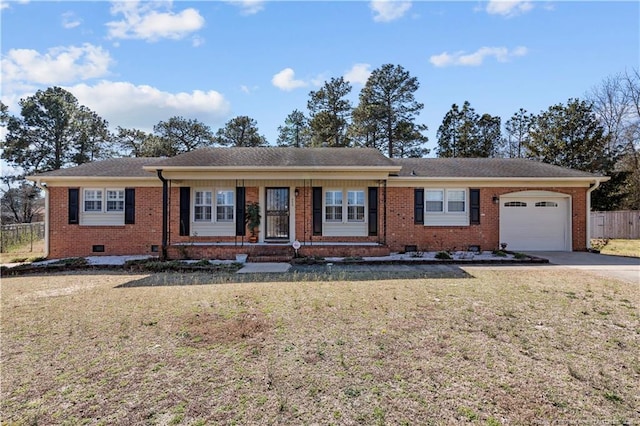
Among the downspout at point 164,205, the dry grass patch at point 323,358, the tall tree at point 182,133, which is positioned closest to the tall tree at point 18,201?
the tall tree at point 182,133

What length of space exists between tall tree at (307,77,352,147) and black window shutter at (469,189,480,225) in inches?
698

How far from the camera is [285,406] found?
2.88 metres

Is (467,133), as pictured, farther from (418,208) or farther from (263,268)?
(263,268)

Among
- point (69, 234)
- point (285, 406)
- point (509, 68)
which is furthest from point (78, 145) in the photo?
point (285, 406)

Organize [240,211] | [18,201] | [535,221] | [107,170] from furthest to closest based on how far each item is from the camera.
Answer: [18,201]
[535,221]
[107,170]
[240,211]

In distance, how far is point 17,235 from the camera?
16156 mm

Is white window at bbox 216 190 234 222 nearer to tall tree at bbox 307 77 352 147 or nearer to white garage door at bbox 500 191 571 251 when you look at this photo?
white garage door at bbox 500 191 571 251

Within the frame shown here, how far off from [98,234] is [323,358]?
12586 millimetres

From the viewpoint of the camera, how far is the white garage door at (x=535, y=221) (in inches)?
541

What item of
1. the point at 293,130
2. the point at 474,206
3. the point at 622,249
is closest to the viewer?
the point at 474,206

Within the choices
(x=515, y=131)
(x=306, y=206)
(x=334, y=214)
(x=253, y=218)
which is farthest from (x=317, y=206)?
(x=515, y=131)

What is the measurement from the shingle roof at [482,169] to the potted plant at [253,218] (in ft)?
19.6

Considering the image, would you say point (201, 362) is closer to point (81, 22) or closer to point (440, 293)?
point (440, 293)

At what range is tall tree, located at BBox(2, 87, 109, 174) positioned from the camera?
25.5 metres
